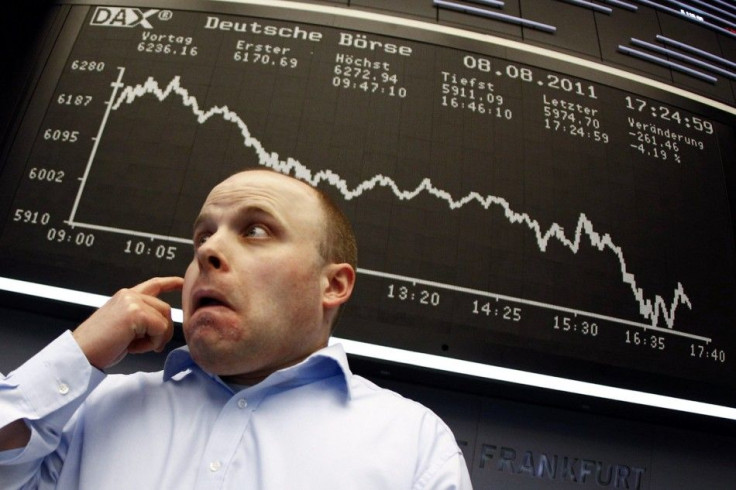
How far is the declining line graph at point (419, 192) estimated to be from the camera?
3.75 ft

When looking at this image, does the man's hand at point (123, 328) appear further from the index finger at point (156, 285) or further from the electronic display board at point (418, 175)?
the electronic display board at point (418, 175)

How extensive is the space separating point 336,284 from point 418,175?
0.53 m

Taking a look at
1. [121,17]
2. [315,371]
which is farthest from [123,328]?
[121,17]

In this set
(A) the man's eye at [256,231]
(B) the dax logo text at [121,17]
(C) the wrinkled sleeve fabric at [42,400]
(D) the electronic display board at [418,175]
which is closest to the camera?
(C) the wrinkled sleeve fabric at [42,400]

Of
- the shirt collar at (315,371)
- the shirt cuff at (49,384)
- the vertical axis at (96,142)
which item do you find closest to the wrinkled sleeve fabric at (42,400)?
the shirt cuff at (49,384)

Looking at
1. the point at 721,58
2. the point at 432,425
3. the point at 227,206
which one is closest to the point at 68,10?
the point at 227,206

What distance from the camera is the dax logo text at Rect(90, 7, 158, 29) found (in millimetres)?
1319

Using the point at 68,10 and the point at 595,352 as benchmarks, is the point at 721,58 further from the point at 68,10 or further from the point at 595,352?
the point at 68,10

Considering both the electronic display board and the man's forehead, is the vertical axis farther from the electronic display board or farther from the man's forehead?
the man's forehead

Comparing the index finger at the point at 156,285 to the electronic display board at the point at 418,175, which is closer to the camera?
the index finger at the point at 156,285

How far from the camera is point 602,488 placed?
110cm

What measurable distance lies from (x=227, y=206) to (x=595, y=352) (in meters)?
0.79

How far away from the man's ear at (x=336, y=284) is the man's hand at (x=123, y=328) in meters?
0.19

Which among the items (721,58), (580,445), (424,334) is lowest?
(580,445)
